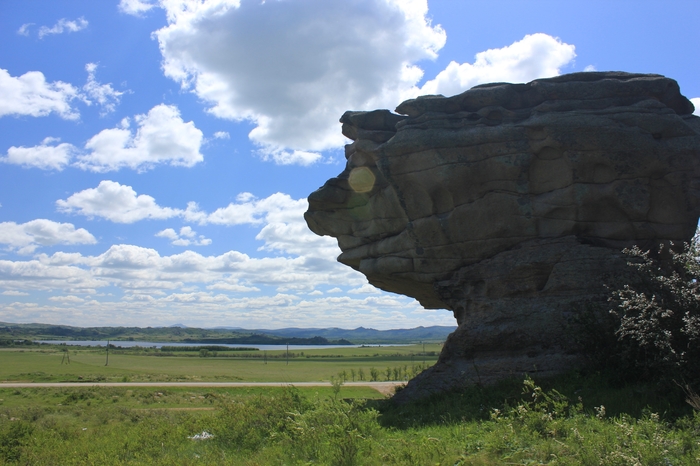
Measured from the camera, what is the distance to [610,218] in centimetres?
1702

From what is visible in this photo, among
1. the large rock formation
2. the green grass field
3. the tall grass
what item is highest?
the large rock formation

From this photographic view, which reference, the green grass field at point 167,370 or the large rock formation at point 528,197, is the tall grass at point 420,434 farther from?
the green grass field at point 167,370

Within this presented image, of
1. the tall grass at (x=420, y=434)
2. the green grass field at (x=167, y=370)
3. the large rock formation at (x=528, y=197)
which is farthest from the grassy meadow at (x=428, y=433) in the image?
the green grass field at (x=167, y=370)

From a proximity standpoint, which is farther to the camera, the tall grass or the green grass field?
the green grass field

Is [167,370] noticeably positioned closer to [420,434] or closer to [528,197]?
A: [528,197]

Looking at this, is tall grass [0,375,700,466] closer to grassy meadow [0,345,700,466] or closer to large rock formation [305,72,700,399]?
grassy meadow [0,345,700,466]

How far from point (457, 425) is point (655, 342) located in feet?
15.0

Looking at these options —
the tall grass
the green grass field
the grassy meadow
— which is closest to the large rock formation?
the grassy meadow

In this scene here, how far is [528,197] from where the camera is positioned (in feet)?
57.2

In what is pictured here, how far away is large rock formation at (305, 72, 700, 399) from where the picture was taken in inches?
622

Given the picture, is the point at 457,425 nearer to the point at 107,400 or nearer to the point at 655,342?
the point at 655,342

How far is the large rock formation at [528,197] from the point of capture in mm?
15797

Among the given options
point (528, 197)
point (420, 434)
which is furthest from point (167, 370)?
point (420, 434)

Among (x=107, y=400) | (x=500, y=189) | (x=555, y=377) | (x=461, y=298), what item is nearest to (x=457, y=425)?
(x=555, y=377)
